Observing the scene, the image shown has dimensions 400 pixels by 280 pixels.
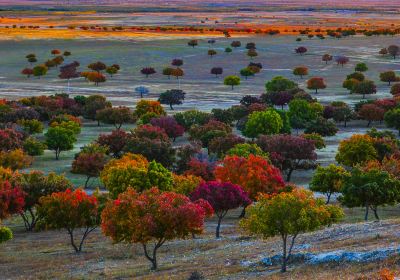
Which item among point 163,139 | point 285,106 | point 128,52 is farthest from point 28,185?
point 128,52

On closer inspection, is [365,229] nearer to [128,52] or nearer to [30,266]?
[30,266]

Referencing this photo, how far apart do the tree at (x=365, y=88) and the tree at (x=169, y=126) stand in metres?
44.5

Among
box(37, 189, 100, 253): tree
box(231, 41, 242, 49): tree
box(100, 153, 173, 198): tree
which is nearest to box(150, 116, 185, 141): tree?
box(100, 153, 173, 198): tree

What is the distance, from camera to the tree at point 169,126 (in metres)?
85.8

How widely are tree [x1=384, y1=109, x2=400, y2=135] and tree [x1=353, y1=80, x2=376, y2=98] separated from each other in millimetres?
28458

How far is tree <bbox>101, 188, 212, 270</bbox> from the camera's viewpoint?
1432 inches

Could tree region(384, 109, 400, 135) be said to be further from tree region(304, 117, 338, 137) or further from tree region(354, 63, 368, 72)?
tree region(354, 63, 368, 72)

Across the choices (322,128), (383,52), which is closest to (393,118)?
(322,128)

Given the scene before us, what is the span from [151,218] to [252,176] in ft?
59.6

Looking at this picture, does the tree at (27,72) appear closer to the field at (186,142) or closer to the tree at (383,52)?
the field at (186,142)

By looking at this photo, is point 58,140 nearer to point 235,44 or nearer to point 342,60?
point 342,60

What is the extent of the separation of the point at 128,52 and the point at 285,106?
7369 cm

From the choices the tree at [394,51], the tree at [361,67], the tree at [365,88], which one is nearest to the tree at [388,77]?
the tree at [361,67]

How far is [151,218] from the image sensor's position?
36281 millimetres
